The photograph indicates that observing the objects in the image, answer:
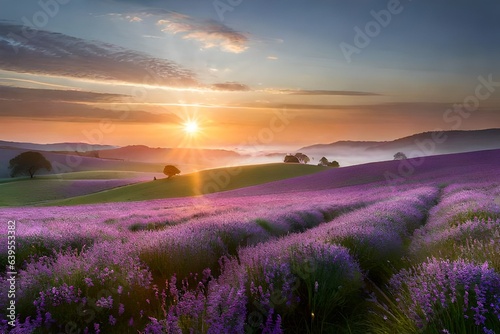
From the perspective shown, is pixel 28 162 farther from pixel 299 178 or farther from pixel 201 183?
pixel 299 178

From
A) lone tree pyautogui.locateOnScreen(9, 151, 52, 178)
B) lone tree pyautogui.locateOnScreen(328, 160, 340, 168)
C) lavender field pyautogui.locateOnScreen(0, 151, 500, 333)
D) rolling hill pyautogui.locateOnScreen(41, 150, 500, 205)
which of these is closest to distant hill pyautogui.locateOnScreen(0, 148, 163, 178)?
lone tree pyautogui.locateOnScreen(9, 151, 52, 178)

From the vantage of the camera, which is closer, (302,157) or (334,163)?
(334,163)

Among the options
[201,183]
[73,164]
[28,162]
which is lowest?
[201,183]

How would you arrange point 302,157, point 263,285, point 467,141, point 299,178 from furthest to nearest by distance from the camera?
1. point 467,141
2. point 302,157
3. point 299,178
4. point 263,285

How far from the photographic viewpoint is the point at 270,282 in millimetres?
4527

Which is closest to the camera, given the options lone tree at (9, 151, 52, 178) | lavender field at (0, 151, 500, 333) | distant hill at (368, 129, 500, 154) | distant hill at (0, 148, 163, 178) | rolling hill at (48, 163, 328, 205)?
lavender field at (0, 151, 500, 333)

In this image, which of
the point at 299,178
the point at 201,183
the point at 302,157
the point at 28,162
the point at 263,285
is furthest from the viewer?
the point at 302,157

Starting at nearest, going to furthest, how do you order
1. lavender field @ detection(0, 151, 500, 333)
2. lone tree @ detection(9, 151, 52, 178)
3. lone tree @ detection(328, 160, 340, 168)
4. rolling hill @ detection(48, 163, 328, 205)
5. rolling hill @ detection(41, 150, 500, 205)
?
1. lavender field @ detection(0, 151, 500, 333)
2. rolling hill @ detection(41, 150, 500, 205)
3. rolling hill @ detection(48, 163, 328, 205)
4. lone tree @ detection(9, 151, 52, 178)
5. lone tree @ detection(328, 160, 340, 168)

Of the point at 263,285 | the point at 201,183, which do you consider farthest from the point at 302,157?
the point at 263,285

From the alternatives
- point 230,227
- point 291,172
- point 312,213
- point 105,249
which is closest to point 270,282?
point 105,249

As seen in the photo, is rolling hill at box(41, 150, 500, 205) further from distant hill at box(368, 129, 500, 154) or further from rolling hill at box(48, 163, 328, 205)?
distant hill at box(368, 129, 500, 154)

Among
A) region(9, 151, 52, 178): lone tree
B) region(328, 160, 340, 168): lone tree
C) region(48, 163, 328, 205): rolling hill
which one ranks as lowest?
region(48, 163, 328, 205): rolling hill

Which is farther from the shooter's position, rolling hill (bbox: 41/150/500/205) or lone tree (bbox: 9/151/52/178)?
lone tree (bbox: 9/151/52/178)

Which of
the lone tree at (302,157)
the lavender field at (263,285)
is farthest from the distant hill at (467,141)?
the lavender field at (263,285)
